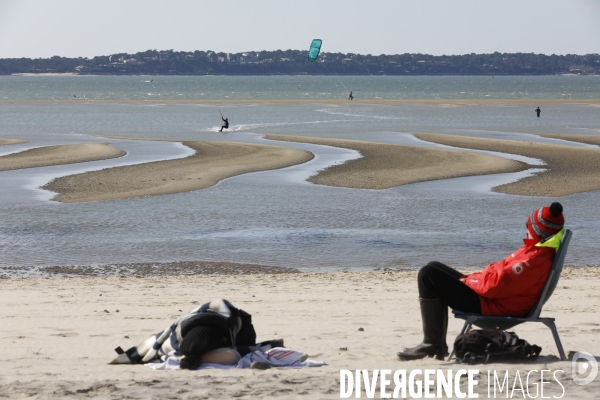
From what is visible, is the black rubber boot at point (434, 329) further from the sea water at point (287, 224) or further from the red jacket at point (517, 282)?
the sea water at point (287, 224)

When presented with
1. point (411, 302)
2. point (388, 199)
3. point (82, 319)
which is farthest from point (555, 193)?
point (82, 319)

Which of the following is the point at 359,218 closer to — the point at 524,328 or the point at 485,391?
the point at 524,328

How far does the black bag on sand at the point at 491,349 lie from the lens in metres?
5.44

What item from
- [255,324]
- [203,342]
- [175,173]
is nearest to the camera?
[203,342]

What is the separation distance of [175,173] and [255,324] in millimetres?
15035

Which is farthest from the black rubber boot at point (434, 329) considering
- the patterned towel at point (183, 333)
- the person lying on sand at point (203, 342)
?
the patterned towel at point (183, 333)

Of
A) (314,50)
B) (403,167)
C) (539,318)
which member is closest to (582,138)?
(403,167)

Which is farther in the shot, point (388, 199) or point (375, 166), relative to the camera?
point (375, 166)

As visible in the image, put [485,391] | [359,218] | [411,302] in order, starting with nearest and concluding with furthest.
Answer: [485,391], [411,302], [359,218]

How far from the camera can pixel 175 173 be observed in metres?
21.5

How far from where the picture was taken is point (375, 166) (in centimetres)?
2341

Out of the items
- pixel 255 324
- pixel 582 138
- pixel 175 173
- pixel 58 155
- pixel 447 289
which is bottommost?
pixel 58 155

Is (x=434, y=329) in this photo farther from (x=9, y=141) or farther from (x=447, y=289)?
(x=9, y=141)

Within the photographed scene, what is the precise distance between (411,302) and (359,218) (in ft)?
23.3
